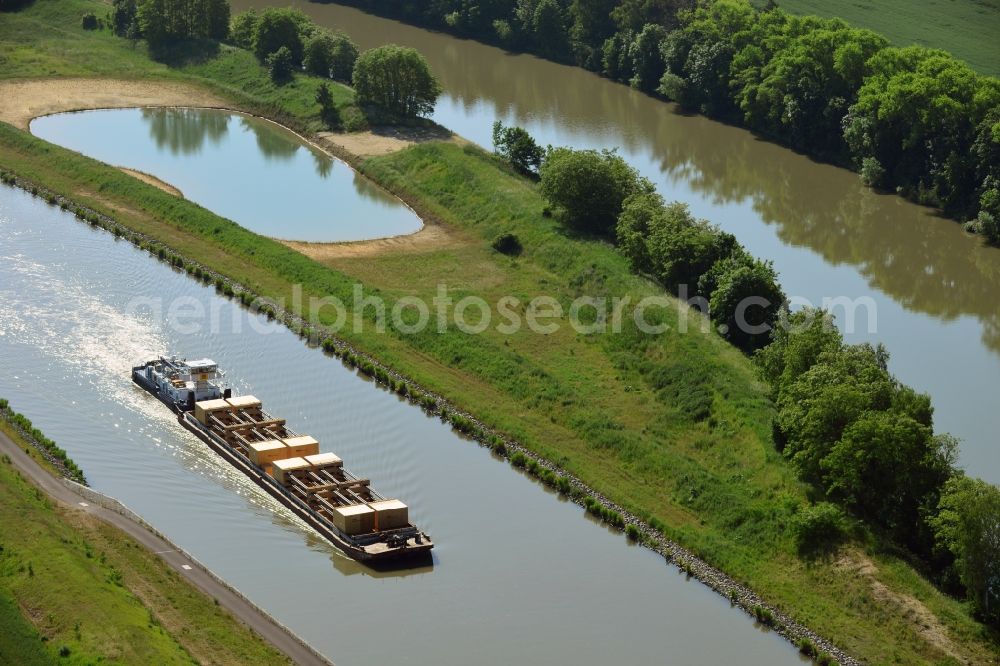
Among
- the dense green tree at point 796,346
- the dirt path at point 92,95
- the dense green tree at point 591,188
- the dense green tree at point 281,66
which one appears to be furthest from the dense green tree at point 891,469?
the dirt path at point 92,95

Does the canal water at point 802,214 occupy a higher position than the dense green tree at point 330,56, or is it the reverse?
the dense green tree at point 330,56

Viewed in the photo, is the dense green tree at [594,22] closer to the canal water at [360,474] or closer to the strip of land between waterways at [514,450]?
the strip of land between waterways at [514,450]

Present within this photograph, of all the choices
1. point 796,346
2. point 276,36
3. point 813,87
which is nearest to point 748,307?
point 796,346

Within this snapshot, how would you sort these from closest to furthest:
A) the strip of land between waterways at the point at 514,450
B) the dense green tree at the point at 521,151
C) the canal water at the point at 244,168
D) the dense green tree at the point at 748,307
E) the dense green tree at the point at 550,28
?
the strip of land between waterways at the point at 514,450 < the dense green tree at the point at 748,307 < the canal water at the point at 244,168 < the dense green tree at the point at 521,151 < the dense green tree at the point at 550,28

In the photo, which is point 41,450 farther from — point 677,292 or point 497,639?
point 677,292

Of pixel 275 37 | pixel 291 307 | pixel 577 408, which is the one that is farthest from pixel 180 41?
pixel 577 408

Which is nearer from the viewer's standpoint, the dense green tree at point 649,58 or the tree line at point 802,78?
the tree line at point 802,78

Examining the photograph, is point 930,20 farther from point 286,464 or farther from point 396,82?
point 286,464
